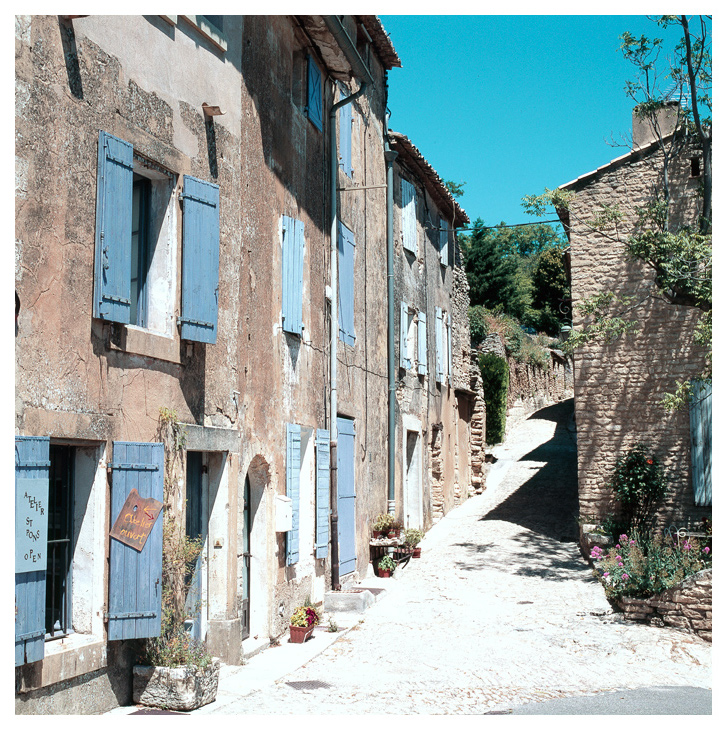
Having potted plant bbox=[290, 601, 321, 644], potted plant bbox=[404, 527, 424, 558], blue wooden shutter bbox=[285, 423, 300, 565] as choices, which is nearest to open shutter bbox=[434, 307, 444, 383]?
potted plant bbox=[404, 527, 424, 558]

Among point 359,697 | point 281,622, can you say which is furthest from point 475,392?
point 359,697

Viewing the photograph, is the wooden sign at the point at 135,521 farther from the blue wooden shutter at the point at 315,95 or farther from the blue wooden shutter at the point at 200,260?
the blue wooden shutter at the point at 315,95

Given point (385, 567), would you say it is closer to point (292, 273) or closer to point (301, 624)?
point (301, 624)

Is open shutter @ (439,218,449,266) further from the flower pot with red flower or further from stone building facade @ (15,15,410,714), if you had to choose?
the flower pot with red flower

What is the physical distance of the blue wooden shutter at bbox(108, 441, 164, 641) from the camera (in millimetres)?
5902

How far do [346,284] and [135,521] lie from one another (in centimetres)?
624

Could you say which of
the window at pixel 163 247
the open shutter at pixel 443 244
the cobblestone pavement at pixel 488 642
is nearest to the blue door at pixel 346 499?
the cobblestone pavement at pixel 488 642

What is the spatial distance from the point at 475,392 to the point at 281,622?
1228 centimetres

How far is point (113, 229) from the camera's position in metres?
6.06

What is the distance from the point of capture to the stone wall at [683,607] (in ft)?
29.8

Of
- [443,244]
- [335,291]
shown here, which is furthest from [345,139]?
[443,244]

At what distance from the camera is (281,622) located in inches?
350

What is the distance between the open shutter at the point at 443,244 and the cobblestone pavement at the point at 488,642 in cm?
607

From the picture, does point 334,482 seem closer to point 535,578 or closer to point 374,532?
point 374,532
